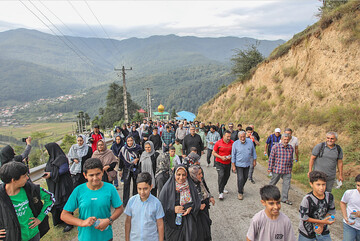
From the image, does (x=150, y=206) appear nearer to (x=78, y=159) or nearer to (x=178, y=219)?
(x=178, y=219)

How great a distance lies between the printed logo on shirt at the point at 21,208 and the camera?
249 cm

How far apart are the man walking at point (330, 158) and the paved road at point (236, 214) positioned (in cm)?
100

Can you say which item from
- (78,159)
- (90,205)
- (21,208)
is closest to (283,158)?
(90,205)

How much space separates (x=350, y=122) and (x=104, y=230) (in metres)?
8.79

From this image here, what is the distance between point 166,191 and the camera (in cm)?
317

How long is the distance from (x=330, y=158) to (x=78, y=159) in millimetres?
5792

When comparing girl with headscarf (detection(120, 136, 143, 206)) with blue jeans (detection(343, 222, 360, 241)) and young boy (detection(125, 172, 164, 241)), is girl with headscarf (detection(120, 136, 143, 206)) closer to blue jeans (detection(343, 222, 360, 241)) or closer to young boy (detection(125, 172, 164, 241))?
young boy (detection(125, 172, 164, 241))

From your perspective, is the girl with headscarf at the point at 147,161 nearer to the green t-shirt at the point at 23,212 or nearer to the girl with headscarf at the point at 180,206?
the girl with headscarf at the point at 180,206

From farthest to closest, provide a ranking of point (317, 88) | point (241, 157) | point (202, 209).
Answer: point (317, 88), point (241, 157), point (202, 209)

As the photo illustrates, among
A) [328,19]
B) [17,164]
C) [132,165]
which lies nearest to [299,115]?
[328,19]

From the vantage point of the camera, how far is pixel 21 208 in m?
2.52

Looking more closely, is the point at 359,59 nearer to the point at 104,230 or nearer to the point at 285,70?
the point at 285,70

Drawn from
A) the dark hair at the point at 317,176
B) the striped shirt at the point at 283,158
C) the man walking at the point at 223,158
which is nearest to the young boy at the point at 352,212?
the dark hair at the point at 317,176

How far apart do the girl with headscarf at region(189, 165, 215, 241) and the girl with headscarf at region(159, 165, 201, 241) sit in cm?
13
